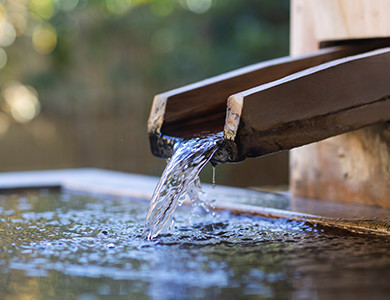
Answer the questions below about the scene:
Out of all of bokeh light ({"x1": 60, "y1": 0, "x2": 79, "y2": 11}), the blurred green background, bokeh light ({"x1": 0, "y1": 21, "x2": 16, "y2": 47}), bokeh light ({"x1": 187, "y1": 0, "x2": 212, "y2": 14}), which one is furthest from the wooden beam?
bokeh light ({"x1": 0, "y1": 21, "x2": 16, "y2": 47})

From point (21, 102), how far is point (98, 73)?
4.28ft

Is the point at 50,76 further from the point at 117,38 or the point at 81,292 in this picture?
the point at 81,292

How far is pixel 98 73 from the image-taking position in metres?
9.81

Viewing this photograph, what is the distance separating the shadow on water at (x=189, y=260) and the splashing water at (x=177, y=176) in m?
0.07

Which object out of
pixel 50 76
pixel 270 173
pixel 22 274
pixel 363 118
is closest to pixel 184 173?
pixel 363 118

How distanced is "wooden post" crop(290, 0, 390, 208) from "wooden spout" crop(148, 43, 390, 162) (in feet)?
0.96

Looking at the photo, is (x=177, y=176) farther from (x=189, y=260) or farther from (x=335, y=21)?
(x=335, y=21)

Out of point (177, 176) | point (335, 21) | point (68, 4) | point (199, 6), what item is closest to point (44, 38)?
point (68, 4)

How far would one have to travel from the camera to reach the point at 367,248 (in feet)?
6.05

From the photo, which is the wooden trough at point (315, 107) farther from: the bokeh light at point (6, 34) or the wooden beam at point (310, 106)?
the bokeh light at point (6, 34)

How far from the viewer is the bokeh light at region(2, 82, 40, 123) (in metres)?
9.81

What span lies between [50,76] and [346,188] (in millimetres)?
7515

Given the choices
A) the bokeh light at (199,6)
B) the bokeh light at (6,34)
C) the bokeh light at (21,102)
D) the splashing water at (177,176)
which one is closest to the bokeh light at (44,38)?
the bokeh light at (6,34)

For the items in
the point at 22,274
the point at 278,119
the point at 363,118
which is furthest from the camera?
the point at 363,118
